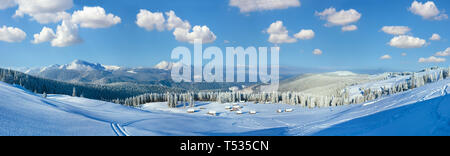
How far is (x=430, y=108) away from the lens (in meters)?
14.2
